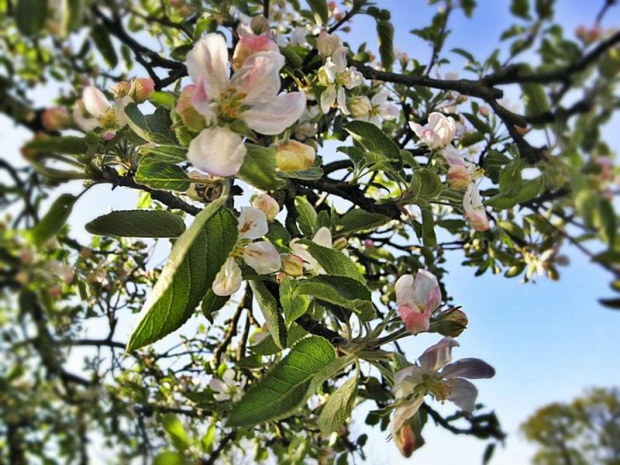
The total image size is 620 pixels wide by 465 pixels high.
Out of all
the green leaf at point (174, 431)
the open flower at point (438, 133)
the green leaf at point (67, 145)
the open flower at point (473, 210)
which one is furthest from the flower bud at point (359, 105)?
the green leaf at point (174, 431)

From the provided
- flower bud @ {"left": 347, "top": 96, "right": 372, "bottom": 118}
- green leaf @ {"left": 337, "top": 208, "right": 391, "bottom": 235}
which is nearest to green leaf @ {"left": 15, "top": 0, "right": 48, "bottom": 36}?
green leaf @ {"left": 337, "top": 208, "right": 391, "bottom": 235}

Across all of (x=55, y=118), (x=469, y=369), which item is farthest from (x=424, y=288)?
(x=55, y=118)

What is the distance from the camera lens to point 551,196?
464 mm

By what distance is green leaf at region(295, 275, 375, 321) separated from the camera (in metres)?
0.71

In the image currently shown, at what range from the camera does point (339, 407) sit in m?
0.80

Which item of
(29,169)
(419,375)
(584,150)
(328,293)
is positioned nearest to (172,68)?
(328,293)

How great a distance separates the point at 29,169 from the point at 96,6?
0.37ft

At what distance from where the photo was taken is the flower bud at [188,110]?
568 millimetres

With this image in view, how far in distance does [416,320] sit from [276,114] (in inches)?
12.5

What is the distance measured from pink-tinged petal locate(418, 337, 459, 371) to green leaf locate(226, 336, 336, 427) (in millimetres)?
117

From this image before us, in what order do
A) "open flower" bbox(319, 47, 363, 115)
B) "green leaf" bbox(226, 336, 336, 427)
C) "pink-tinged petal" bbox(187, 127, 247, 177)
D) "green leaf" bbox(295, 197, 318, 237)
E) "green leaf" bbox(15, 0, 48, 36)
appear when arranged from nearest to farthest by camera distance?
"green leaf" bbox(15, 0, 48, 36) < "pink-tinged petal" bbox(187, 127, 247, 177) < "green leaf" bbox(226, 336, 336, 427) < "green leaf" bbox(295, 197, 318, 237) < "open flower" bbox(319, 47, 363, 115)

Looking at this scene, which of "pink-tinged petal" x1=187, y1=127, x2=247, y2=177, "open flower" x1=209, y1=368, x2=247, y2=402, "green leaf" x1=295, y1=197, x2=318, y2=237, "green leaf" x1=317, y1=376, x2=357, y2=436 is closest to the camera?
"pink-tinged petal" x1=187, y1=127, x2=247, y2=177

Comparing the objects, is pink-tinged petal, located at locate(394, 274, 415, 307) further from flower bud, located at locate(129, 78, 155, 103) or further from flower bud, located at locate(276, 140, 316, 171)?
flower bud, located at locate(129, 78, 155, 103)

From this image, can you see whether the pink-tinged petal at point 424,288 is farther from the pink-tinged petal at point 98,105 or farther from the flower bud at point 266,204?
the pink-tinged petal at point 98,105
